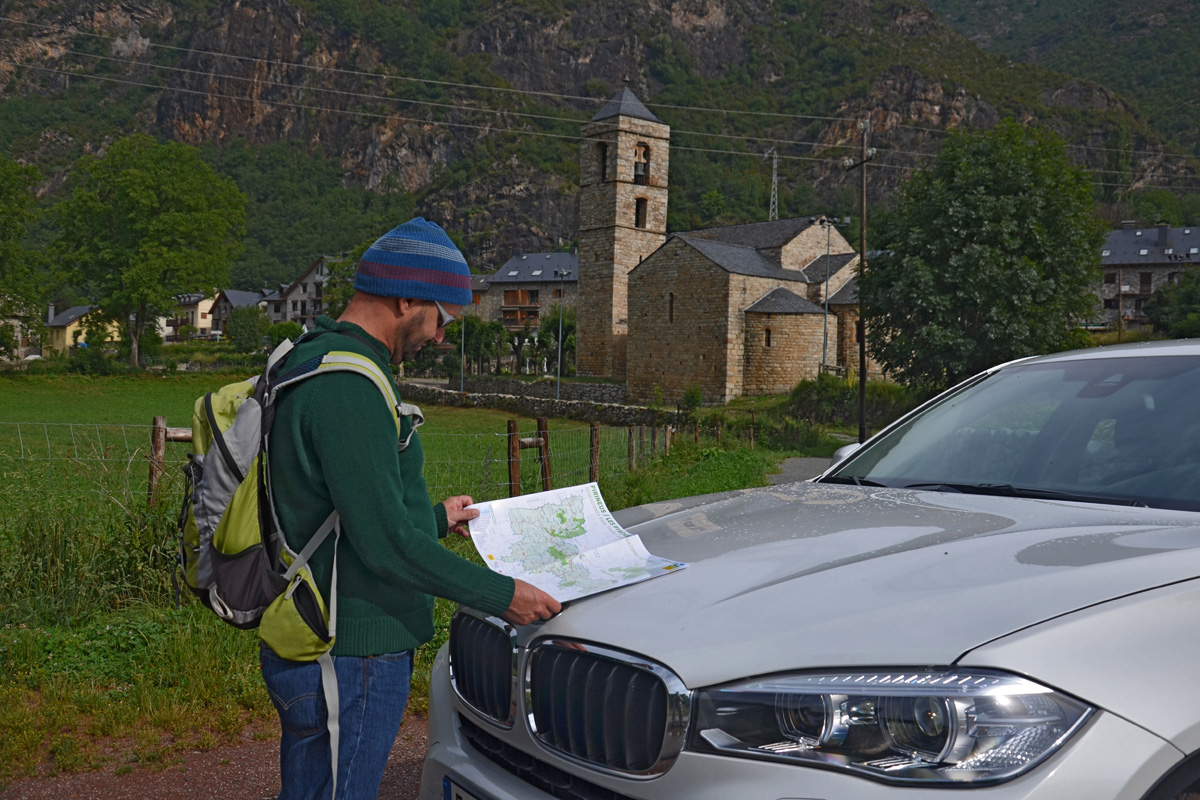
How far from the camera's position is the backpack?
213 centimetres

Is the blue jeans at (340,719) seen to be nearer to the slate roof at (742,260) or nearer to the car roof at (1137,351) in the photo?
the car roof at (1137,351)

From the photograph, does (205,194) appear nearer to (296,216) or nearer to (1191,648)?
(1191,648)

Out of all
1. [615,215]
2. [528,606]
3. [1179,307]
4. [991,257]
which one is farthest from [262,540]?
[1179,307]

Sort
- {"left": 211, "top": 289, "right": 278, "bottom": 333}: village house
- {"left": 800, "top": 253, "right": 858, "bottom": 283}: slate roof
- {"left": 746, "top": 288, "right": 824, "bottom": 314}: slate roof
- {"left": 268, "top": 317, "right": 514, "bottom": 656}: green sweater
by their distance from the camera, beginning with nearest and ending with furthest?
{"left": 268, "top": 317, "right": 514, "bottom": 656}: green sweater
{"left": 746, "top": 288, "right": 824, "bottom": 314}: slate roof
{"left": 800, "top": 253, "right": 858, "bottom": 283}: slate roof
{"left": 211, "top": 289, "right": 278, "bottom": 333}: village house

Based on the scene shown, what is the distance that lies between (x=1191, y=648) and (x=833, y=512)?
3.38 ft

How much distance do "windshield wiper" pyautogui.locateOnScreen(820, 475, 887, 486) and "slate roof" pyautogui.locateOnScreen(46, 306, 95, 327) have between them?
127656mm

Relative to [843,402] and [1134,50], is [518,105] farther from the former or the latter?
[843,402]

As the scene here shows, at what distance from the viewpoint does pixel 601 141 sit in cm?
6288

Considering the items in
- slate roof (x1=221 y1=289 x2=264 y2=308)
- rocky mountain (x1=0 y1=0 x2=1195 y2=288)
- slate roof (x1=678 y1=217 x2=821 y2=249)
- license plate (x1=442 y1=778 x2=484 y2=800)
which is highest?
rocky mountain (x1=0 y1=0 x2=1195 y2=288)

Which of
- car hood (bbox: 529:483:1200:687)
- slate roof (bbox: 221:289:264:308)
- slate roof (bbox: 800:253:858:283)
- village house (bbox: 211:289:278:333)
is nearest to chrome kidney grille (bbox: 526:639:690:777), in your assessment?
car hood (bbox: 529:483:1200:687)

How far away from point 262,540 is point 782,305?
52.0 metres

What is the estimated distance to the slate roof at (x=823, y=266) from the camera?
56.7 metres

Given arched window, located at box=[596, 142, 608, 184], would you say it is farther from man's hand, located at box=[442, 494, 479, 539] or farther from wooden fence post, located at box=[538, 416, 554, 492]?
man's hand, located at box=[442, 494, 479, 539]

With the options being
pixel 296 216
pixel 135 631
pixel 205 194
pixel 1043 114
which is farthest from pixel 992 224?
pixel 296 216
